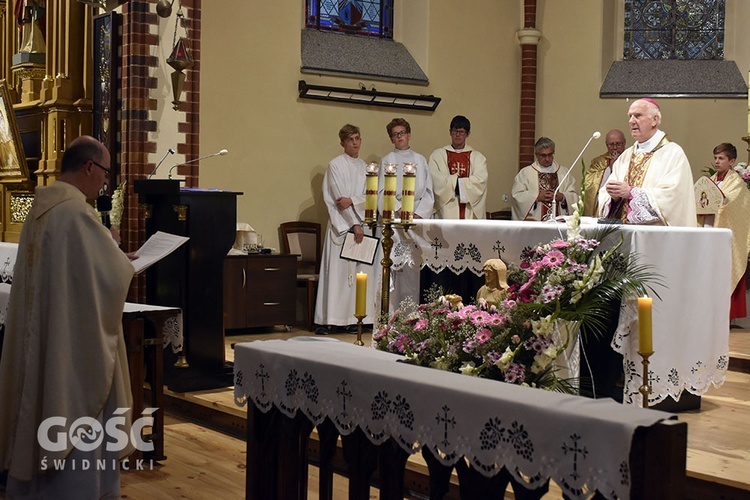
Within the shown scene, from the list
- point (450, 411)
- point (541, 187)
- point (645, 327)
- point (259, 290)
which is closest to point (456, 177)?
point (541, 187)

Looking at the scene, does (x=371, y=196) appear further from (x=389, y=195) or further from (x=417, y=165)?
(x=417, y=165)

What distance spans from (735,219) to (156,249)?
20.0ft

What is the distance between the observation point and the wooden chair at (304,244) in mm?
9742

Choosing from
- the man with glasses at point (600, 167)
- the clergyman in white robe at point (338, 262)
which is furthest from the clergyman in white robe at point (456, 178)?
the man with glasses at point (600, 167)

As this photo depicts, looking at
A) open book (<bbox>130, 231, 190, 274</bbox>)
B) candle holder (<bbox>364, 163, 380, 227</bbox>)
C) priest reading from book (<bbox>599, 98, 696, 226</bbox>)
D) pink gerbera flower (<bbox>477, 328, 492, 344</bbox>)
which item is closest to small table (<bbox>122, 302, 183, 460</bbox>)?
open book (<bbox>130, 231, 190, 274</bbox>)

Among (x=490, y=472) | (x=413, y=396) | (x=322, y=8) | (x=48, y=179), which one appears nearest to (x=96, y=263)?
(x=413, y=396)

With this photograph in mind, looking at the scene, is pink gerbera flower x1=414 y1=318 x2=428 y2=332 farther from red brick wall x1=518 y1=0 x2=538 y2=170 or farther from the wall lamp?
red brick wall x1=518 y1=0 x2=538 y2=170

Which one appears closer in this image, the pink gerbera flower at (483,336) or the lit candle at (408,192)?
the pink gerbera flower at (483,336)

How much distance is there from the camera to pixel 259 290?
8.99m

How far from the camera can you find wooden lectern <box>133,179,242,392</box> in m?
6.53

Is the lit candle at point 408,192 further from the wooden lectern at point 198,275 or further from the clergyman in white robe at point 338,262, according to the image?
the clergyman in white robe at point 338,262

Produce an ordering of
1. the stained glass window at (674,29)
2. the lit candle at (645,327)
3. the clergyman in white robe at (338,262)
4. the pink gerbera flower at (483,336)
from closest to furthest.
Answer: the pink gerbera flower at (483,336)
the lit candle at (645,327)
the clergyman in white robe at (338,262)
the stained glass window at (674,29)

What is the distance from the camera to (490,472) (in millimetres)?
2453

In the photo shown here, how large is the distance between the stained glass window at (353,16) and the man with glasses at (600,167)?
2.71 meters
